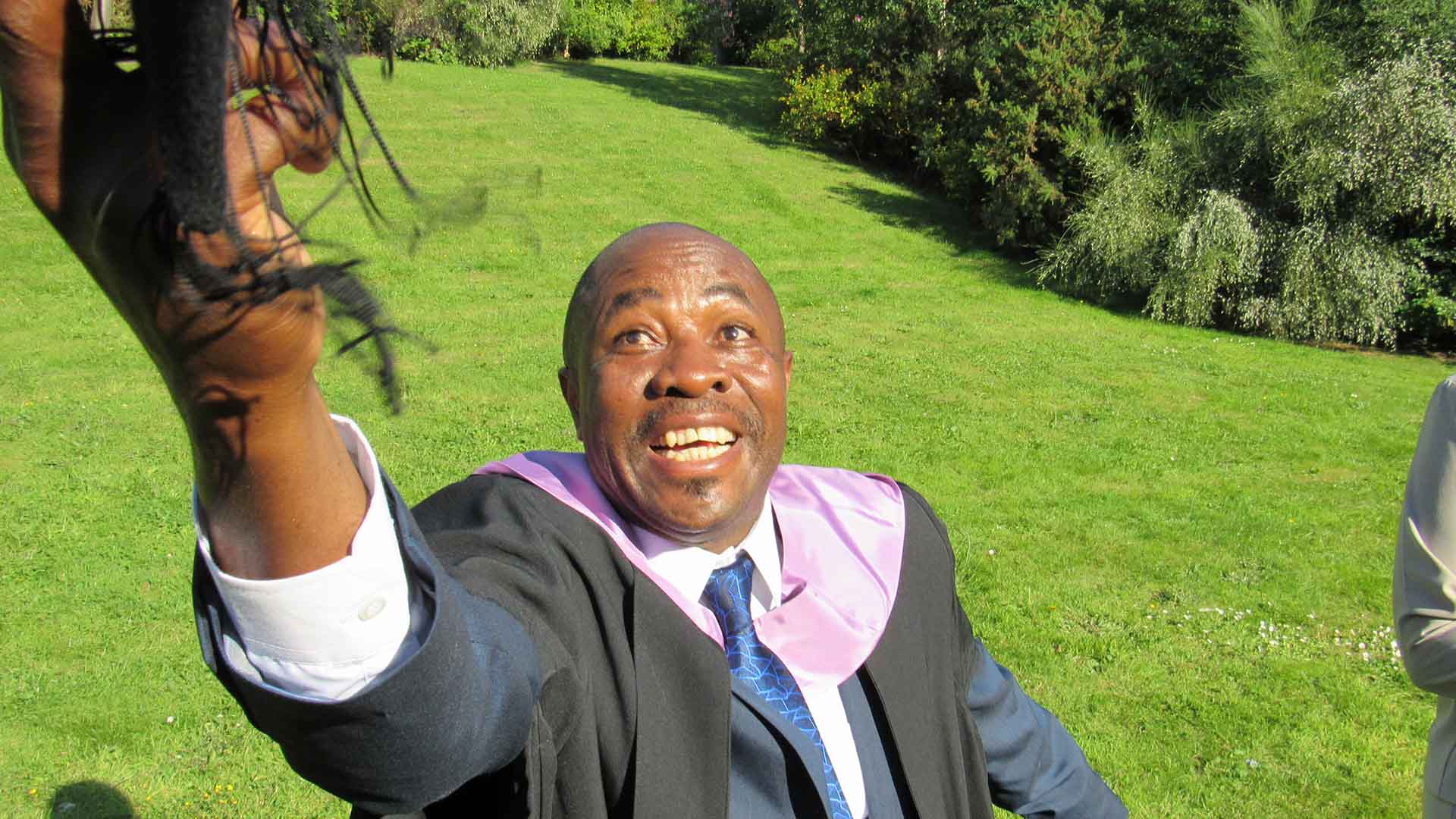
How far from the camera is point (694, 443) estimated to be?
6.35 feet

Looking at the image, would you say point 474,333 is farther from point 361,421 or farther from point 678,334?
point 678,334

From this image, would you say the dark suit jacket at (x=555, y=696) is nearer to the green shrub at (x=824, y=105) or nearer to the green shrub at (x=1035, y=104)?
the green shrub at (x=1035, y=104)

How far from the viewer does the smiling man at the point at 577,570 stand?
33.2 inches

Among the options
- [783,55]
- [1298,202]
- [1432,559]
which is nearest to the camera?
[1432,559]

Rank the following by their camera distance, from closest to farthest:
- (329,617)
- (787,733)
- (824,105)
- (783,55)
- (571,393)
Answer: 1. (329,617)
2. (787,733)
3. (571,393)
4. (824,105)
5. (783,55)

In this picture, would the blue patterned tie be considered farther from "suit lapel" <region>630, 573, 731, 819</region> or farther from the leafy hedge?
the leafy hedge

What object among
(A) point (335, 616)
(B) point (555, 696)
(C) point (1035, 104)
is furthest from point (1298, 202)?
(A) point (335, 616)

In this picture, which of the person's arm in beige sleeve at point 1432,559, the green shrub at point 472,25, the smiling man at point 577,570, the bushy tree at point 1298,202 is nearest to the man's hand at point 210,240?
the smiling man at point 577,570

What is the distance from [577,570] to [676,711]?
0.26 m

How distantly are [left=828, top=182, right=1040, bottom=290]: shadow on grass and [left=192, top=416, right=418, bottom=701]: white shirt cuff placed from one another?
13673mm

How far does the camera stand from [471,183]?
40.1 inches

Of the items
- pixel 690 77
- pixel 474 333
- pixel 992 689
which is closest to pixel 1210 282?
pixel 474 333

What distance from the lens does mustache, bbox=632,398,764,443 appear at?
75.1 inches

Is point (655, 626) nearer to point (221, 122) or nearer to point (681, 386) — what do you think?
point (681, 386)
